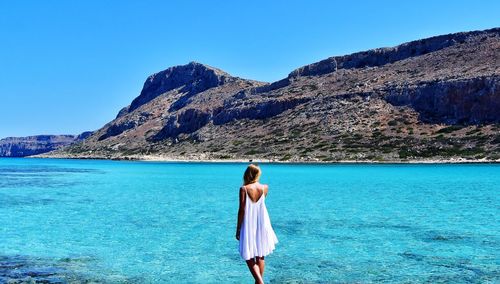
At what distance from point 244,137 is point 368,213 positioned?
86.0 m

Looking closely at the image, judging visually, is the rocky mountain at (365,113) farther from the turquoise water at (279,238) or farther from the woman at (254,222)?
the woman at (254,222)

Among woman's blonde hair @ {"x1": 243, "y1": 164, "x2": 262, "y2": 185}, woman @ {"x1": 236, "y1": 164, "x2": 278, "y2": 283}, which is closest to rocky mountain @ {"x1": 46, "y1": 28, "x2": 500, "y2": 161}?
woman @ {"x1": 236, "y1": 164, "x2": 278, "y2": 283}

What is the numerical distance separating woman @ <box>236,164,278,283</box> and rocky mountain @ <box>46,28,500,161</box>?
66287 millimetres

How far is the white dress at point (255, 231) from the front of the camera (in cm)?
871

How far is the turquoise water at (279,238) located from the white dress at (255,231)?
336 cm

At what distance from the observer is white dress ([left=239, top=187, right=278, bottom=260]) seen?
871cm

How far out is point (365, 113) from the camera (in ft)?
314

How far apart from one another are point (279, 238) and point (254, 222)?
9.13 m

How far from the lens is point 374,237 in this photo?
17625 mm

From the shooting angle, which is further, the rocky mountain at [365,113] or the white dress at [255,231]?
the rocky mountain at [365,113]

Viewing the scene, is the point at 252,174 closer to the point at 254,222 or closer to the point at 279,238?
the point at 254,222

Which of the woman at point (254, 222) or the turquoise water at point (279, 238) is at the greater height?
the woman at point (254, 222)

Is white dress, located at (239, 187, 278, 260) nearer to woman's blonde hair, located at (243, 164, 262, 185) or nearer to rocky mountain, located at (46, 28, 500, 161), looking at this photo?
woman's blonde hair, located at (243, 164, 262, 185)

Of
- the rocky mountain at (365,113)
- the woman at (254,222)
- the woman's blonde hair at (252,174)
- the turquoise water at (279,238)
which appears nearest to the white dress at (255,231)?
the woman at (254,222)
